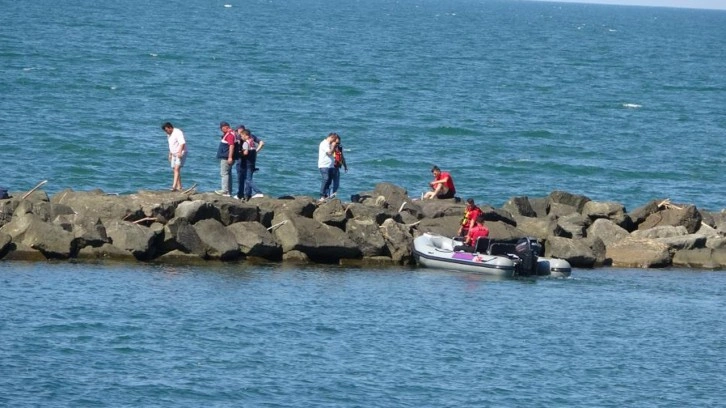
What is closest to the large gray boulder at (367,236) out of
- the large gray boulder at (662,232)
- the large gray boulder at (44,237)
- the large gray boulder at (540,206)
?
the large gray boulder at (540,206)

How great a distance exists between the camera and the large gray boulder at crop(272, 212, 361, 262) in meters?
29.8

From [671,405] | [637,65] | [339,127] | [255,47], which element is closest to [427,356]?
[671,405]

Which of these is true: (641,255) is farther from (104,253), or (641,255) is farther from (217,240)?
(104,253)

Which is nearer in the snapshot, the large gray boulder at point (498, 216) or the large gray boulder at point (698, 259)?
the large gray boulder at point (498, 216)

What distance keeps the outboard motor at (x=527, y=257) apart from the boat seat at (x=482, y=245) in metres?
0.68

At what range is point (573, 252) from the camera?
104ft

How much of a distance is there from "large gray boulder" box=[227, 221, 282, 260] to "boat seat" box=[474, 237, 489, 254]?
14.6 ft

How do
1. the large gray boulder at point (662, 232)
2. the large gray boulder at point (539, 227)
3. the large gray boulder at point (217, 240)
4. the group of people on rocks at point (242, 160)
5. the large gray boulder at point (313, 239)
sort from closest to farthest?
the large gray boulder at point (217, 240) → the large gray boulder at point (313, 239) → the group of people on rocks at point (242, 160) → the large gray boulder at point (539, 227) → the large gray boulder at point (662, 232)

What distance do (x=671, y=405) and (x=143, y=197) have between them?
13.7 meters

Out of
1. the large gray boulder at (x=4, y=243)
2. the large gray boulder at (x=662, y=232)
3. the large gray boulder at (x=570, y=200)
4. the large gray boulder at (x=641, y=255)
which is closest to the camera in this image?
the large gray boulder at (x=4, y=243)

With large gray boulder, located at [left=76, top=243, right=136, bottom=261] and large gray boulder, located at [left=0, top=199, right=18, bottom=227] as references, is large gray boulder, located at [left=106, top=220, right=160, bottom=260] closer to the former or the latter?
large gray boulder, located at [left=76, top=243, right=136, bottom=261]

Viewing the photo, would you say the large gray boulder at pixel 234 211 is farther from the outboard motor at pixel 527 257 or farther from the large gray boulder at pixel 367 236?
the outboard motor at pixel 527 257

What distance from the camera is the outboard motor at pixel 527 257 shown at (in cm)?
3002

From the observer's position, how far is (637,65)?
10619cm
